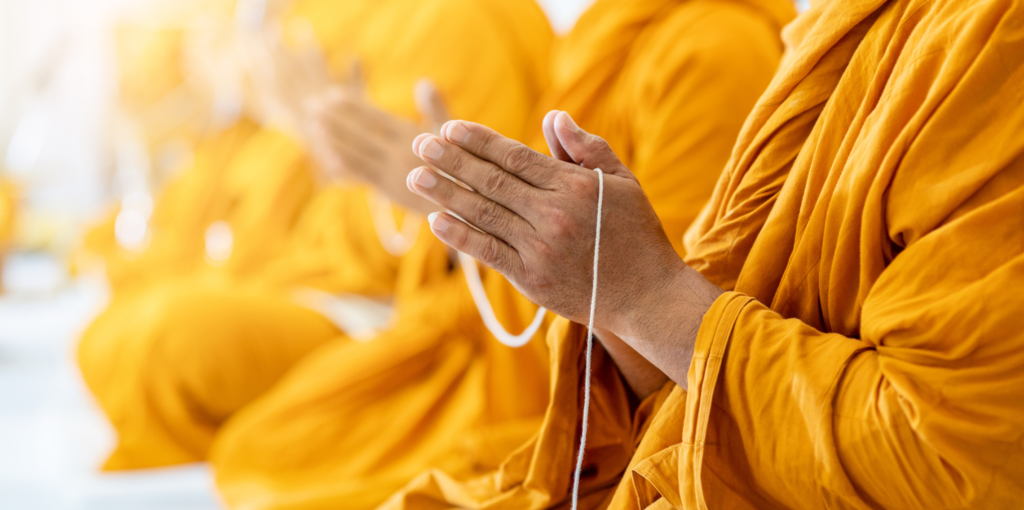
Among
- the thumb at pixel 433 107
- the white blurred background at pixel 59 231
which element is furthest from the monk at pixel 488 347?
the white blurred background at pixel 59 231

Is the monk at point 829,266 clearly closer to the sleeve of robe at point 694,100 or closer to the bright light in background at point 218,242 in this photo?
the sleeve of robe at point 694,100

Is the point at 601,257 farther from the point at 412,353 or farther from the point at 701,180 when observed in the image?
the point at 412,353

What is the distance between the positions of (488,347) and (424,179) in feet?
2.55

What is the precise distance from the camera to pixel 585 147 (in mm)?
732

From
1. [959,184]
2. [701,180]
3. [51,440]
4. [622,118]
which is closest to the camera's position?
[959,184]

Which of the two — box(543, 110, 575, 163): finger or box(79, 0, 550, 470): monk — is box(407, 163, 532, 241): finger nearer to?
box(543, 110, 575, 163): finger

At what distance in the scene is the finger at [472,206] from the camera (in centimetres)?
72

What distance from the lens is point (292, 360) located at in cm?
186

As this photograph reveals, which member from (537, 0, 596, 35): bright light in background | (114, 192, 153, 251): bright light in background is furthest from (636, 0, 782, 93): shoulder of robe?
(114, 192, 153, 251): bright light in background

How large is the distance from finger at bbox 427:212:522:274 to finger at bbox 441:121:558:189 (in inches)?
2.2

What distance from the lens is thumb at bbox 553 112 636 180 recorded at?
729mm

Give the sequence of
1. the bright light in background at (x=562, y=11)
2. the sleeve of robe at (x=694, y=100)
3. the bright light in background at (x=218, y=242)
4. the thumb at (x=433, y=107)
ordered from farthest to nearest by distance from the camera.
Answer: the bright light in background at (x=218, y=242) → the bright light in background at (x=562, y=11) → the thumb at (x=433, y=107) → the sleeve of robe at (x=694, y=100)

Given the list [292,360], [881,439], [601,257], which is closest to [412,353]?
[292,360]

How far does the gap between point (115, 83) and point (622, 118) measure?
106 inches
